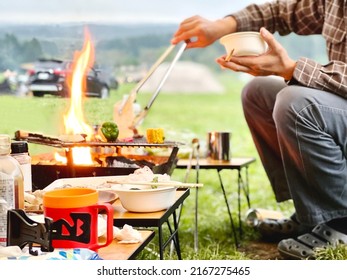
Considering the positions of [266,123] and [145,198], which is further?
[266,123]

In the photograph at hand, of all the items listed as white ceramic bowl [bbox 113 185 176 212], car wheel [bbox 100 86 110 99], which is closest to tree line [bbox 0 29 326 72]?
car wheel [bbox 100 86 110 99]

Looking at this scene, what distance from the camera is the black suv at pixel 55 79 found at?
233 centimetres

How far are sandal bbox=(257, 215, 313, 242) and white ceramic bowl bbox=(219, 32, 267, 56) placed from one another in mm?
734

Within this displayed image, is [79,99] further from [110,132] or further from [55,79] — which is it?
[110,132]

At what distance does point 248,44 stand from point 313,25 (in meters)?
0.63

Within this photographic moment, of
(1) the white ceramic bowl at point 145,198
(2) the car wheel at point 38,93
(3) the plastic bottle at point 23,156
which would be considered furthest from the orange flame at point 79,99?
(1) the white ceramic bowl at point 145,198

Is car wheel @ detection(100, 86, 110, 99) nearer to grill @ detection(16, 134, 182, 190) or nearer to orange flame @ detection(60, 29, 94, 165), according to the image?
orange flame @ detection(60, 29, 94, 165)

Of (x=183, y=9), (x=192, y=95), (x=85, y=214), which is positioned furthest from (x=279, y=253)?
(x=192, y=95)

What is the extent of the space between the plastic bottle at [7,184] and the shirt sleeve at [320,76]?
1.02 meters

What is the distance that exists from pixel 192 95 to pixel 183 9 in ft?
13.9

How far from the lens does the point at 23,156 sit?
5.32 feet

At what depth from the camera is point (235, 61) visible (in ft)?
6.55

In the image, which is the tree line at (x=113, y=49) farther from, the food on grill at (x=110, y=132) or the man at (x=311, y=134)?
the man at (x=311, y=134)

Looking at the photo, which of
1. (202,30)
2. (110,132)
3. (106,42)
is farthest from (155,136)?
(106,42)
